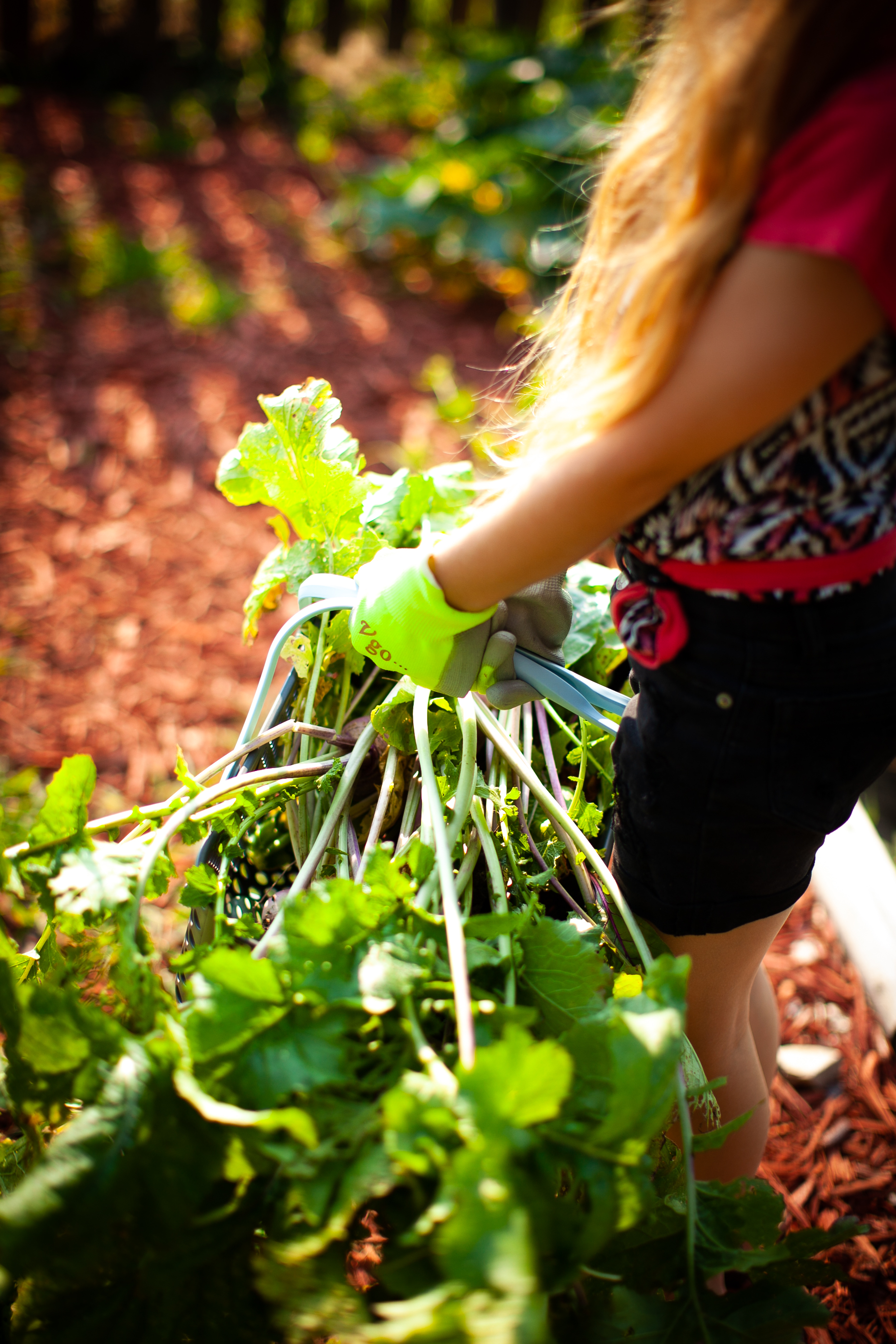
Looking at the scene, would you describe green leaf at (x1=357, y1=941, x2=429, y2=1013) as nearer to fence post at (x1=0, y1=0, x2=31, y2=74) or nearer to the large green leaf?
the large green leaf

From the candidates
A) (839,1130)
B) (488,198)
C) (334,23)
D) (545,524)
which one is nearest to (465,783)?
(545,524)

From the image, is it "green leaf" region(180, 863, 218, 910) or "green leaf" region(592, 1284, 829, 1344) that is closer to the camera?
"green leaf" region(592, 1284, 829, 1344)

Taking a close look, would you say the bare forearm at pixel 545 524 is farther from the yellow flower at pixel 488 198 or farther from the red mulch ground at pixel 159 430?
→ the yellow flower at pixel 488 198

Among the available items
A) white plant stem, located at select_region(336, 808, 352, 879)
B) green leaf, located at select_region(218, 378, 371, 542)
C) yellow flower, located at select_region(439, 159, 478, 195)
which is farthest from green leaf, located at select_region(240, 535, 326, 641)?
yellow flower, located at select_region(439, 159, 478, 195)

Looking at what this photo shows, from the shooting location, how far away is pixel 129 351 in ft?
10.2

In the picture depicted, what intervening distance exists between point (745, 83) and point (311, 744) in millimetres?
825

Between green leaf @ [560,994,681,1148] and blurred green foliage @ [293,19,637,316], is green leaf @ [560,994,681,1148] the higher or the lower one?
the lower one

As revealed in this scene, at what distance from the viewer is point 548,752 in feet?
3.59

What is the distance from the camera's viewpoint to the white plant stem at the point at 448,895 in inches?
26.9

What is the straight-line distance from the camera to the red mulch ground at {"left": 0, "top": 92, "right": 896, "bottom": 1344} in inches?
60.8

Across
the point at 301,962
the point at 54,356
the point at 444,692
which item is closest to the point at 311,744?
the point at 444,692

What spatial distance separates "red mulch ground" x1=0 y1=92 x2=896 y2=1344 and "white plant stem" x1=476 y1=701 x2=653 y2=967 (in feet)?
2.62

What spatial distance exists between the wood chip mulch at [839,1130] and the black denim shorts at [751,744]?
71cm

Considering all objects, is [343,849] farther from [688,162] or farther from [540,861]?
[688,162]
